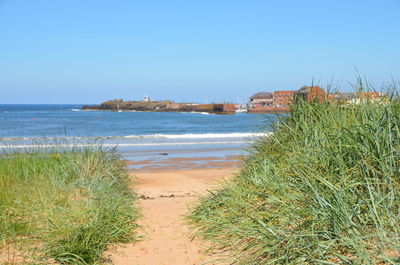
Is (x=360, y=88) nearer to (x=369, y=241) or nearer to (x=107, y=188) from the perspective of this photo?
(x=369, y=241)

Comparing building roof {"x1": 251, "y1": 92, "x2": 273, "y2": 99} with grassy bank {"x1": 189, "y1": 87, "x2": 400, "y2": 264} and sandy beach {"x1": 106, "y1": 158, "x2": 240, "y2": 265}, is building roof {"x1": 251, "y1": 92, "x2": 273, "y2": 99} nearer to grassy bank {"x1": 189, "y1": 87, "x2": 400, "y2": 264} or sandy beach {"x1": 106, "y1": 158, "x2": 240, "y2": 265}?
sandy beach {"x1": 106, "y1": 158, "x2": 240, "y2": 265}

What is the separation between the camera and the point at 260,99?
116625 mm

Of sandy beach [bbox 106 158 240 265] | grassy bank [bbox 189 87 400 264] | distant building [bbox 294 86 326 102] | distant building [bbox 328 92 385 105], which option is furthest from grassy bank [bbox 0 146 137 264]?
distant building [bbox 328 92 385 105]

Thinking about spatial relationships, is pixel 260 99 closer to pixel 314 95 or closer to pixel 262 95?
pixel 262 95

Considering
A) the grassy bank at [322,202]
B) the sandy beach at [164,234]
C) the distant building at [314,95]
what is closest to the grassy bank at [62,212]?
the sandy beach at [164,234]

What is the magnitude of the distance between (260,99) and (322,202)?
374ft

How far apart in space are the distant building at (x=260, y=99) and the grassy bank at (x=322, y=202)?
102 metres

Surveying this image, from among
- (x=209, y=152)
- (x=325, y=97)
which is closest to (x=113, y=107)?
(x=209, y=152)

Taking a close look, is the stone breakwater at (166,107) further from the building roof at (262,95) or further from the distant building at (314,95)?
the distant building at (314,95)

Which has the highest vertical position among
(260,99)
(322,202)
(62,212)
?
(260,99)

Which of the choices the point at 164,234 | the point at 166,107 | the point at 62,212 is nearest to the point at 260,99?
the point at 166,107

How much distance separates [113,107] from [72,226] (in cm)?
10375

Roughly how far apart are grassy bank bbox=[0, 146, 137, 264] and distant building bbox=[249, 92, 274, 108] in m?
101

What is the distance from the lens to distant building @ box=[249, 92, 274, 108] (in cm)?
10919
